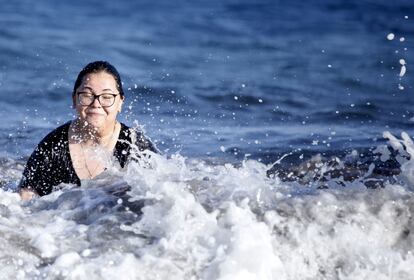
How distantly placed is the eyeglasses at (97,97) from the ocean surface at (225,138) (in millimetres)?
460

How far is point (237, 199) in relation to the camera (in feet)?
16.5

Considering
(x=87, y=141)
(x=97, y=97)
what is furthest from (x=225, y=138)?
(x=97, y=97)

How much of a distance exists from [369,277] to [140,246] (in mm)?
1153

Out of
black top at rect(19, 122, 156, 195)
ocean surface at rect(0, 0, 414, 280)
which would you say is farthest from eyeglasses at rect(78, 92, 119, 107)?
ocean surface at rect(0, 0, 414, 280)

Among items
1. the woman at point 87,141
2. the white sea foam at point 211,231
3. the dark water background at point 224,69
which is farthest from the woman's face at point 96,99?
the dark water background at point 224,69

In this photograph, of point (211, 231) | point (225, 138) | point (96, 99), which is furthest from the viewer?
point (225, 138)

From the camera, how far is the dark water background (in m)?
9.39

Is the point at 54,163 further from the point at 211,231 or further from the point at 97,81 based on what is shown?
the point at 211,231

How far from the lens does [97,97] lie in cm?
570

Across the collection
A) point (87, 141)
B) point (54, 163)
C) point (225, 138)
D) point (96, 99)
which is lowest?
point (225, 138)

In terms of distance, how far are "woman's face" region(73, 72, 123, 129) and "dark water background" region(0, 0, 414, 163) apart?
2.69 m

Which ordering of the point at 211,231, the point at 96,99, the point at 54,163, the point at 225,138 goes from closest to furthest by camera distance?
the point at 211,231 → the point at 96,99 → the point at 54,163 → the point at 225,138

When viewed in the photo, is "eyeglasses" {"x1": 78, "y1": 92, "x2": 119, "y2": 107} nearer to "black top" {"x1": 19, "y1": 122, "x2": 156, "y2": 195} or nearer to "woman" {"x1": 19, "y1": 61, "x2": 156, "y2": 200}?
"woman" {"x1": 19, "y1": 61, "x2": 156, "y2": 200}

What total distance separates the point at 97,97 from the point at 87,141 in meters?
0.40
